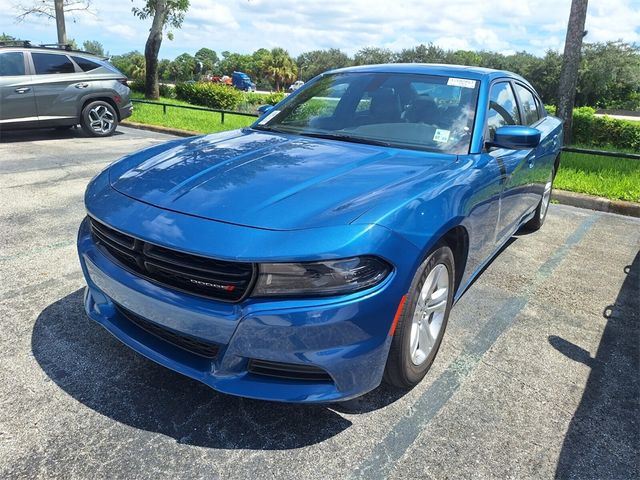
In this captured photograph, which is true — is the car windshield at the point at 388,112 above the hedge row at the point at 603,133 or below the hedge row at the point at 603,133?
above

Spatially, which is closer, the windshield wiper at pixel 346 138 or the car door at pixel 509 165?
the windshield wiper at pixel 346 138

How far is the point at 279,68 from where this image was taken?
80.1 metres

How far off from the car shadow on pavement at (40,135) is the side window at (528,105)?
8811mm

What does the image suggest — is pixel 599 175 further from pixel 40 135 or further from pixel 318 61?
pixel 318 61

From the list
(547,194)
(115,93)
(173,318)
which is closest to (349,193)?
(173,318)

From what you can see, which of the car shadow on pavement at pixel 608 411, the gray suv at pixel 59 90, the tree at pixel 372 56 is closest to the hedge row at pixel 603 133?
the gray suv at pixel 59 90

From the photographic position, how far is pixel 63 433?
7.18 feet

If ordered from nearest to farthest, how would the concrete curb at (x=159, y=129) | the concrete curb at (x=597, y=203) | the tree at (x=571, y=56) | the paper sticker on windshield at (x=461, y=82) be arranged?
the paper sticker on windshield at (x=461, y=82) < the concrete curb at (x=597, y=203) < the tree at (x=571, y=56) < the concrete curb at (x=159, y=129)

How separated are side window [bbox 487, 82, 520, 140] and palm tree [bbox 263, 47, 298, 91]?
257ft

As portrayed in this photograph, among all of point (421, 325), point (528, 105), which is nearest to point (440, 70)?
point (528, 105)

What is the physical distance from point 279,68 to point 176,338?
82.8 meters

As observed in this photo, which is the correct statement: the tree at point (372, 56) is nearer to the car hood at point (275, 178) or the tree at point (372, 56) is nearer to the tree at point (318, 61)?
the tree at point (318, 61)

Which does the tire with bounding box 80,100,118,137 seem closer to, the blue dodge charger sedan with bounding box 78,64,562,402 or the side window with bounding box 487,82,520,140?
the blue dodge charger sedan with bounding box 78,64,562,402

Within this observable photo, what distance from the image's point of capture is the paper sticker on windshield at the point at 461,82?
11.4 feet
